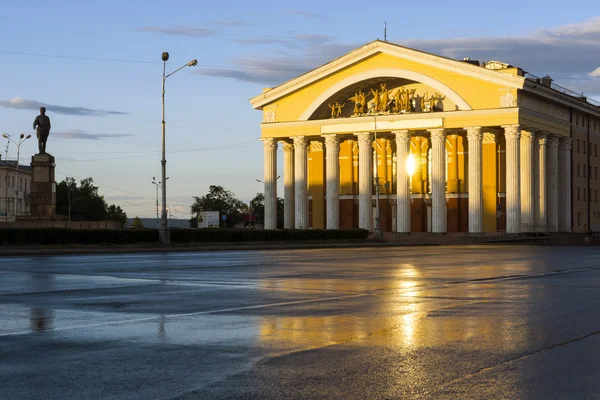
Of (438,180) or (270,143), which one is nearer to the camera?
(438,180)

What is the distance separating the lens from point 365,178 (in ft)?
253

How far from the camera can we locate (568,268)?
28.7 metres

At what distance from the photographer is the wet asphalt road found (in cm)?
784

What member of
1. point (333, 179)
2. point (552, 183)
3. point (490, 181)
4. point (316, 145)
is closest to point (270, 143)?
point (316, 145)

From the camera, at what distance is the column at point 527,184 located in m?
72.0

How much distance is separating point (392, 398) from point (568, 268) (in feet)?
74.5

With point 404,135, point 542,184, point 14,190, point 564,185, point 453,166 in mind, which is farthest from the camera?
point 14,190

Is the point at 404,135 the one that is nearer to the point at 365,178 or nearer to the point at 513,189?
the point at 365,178

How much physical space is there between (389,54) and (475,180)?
12942mm

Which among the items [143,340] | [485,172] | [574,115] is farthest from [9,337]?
[574,115]

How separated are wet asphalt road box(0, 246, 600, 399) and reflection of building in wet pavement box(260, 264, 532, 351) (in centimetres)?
3

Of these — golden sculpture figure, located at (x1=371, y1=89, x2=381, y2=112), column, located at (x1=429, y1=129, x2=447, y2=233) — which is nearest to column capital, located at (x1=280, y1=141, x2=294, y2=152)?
golden sculpture figure, located at (x1=371, y1=89, x2=381, y2=112)

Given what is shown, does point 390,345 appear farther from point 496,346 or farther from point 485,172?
point 485,172

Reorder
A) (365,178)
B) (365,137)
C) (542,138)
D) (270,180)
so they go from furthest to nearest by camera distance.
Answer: (270,180)
(365,178)
(365,137)
(542,138)
